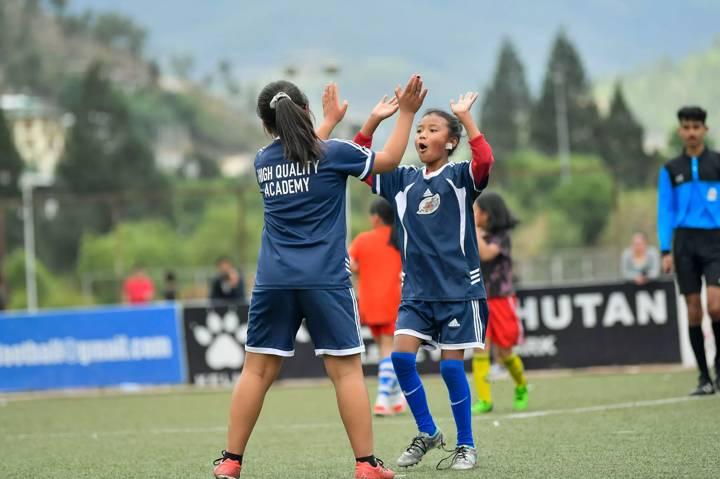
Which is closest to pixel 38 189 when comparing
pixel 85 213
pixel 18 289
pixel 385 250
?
pixel 85 213

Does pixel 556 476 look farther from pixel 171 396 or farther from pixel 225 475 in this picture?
pixel 171 396

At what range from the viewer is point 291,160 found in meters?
5.94

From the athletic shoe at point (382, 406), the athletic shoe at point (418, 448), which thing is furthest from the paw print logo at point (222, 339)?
the athletic shoe at point (418, 448)

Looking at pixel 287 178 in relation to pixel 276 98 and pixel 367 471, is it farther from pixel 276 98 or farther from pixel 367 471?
pixel 367 471

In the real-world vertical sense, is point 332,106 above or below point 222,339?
above

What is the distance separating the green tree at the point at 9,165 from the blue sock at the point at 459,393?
3764 inches

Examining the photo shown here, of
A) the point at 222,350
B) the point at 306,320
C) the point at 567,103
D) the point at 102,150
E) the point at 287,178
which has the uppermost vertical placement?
the point at 567,103

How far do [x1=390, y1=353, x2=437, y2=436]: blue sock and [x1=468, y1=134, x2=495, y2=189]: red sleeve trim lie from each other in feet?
3.48

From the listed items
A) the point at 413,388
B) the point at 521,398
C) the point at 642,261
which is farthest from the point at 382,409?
the point at 642,261

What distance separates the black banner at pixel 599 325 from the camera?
51.0 ft

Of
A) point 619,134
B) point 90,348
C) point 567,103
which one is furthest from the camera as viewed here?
point 567,103

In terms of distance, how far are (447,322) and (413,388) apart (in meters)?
0.44

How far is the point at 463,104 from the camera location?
6531 millimetres

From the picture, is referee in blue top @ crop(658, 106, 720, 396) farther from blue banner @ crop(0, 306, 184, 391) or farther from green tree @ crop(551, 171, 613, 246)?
green tree @ crop(551, 171, 613, 246)
